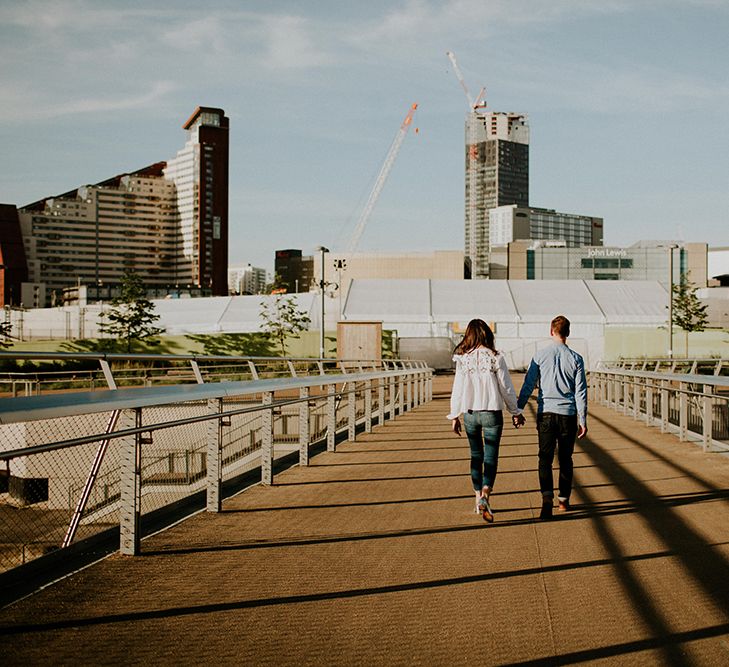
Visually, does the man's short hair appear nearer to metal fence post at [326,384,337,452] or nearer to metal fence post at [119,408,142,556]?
metal fence post at [119,408,142,556]

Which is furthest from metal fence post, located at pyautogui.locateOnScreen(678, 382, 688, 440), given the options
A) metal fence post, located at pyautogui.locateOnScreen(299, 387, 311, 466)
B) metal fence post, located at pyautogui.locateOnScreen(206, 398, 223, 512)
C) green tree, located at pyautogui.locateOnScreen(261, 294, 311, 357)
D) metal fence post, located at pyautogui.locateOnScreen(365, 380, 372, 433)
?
green tree, located at pyautogui.locateOnScreen(261, 294, 311, 357)

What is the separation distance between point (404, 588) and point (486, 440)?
3.06 metres

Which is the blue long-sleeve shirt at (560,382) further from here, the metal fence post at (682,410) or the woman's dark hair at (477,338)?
the metal fence post at (682,410)

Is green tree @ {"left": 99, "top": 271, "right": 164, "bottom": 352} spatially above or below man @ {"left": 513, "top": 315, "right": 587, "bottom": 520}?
above

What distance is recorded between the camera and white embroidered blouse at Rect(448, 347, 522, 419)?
27.5 ft

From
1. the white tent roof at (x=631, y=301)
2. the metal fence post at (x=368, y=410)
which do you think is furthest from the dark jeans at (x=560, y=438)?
the white tent roof at (x=631, y=301)

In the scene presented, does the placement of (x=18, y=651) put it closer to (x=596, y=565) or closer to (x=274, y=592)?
(x=274, y=592)

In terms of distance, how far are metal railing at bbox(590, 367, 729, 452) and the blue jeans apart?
4919 mm

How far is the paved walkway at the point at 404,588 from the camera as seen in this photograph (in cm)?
447

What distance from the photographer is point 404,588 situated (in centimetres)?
564

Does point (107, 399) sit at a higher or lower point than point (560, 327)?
lower

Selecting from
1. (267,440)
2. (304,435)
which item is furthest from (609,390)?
(267,440)

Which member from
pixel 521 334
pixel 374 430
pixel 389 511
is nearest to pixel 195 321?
pixel 521 334

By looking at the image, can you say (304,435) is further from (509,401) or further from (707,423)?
(707,423)
